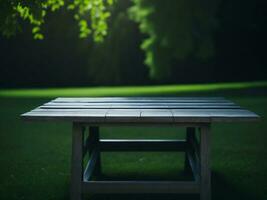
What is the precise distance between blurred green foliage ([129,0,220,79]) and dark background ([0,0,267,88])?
253 centimetres

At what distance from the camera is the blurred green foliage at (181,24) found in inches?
657

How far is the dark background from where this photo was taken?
22.0 meters

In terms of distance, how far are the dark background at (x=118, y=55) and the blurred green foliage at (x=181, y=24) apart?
2.53 meters

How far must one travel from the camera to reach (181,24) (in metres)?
16.7

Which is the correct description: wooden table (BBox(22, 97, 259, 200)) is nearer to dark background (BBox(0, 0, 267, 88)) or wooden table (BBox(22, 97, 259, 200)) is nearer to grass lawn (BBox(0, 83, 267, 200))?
grass lawn (BBox(0, 83, 267, 200))

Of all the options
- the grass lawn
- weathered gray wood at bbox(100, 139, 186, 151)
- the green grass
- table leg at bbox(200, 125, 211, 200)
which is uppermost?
table leg at bbox(200, 125, 211, 200)

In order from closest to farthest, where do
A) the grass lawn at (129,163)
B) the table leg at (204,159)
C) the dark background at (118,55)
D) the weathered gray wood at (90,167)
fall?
the table leg at (204,159) < the weathered gray wood at (90,167) < the grass lawn at (129,163) < the dark background at (118,55)

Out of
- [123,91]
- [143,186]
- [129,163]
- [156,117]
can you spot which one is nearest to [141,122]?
[156,117]

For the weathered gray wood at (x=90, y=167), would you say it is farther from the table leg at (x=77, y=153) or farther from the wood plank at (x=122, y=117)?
the wood plank at (x=122, y=117)

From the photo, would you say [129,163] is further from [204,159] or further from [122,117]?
[122,117]

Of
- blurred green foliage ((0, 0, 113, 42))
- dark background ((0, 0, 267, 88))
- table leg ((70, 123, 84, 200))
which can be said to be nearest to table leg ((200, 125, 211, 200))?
table leg ((70, 123, 84, 200))

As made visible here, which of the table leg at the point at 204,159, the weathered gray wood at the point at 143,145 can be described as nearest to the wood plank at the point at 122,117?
the table leg at the point at 204,159

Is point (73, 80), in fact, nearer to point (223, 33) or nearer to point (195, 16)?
point (223, 33)

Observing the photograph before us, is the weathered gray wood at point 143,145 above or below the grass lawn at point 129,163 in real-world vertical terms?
above
